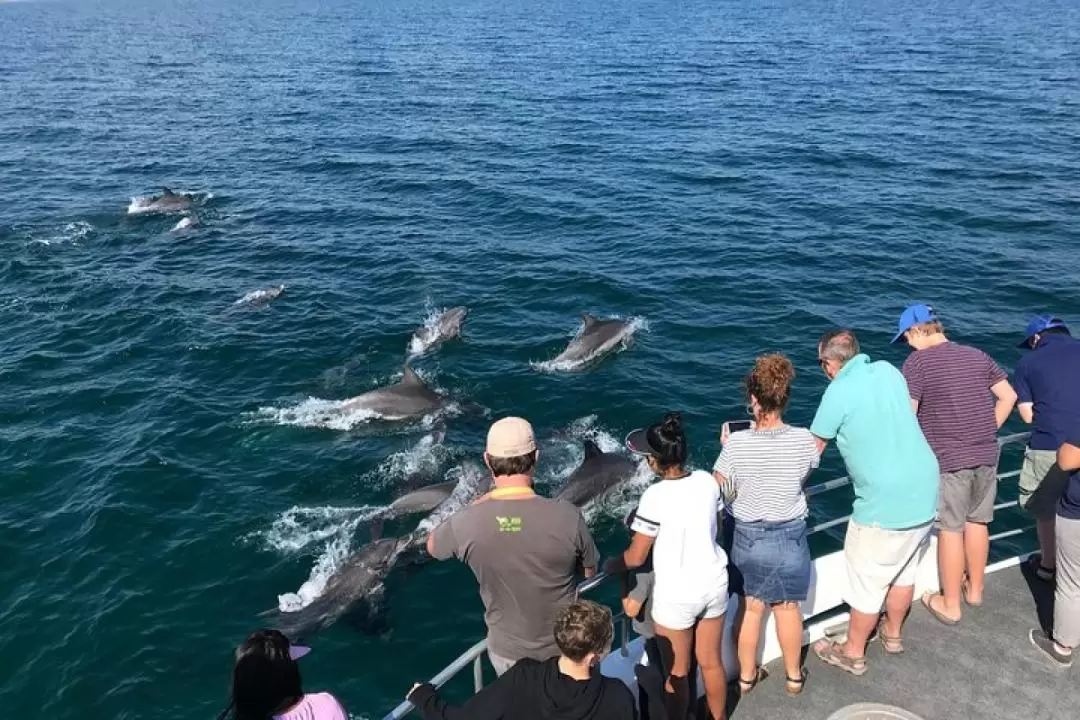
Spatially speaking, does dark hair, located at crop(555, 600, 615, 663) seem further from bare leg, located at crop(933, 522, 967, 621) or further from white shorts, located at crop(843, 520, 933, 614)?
bare leg, located at crop(933, 522, 967, 621)

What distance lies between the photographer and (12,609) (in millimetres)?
14008

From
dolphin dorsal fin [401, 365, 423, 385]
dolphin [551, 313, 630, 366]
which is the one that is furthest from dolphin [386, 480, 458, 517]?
dolphin [551, 313, 630, 366]

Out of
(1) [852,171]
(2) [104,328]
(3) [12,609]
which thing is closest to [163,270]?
(2) [104,328]

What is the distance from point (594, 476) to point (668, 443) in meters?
10.4

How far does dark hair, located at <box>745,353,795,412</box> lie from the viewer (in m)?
6.62

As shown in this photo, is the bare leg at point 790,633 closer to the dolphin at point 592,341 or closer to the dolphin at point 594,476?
the dolphin at point 594,476

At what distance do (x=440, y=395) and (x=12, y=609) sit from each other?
9887 millimetres

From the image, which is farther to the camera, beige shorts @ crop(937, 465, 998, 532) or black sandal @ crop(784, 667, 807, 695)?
beige shorts @ crop(937, 465, 998, 532)

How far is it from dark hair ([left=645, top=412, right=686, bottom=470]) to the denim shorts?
1.31 metres

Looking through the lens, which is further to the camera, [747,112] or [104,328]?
[747,112]

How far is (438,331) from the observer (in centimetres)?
2409

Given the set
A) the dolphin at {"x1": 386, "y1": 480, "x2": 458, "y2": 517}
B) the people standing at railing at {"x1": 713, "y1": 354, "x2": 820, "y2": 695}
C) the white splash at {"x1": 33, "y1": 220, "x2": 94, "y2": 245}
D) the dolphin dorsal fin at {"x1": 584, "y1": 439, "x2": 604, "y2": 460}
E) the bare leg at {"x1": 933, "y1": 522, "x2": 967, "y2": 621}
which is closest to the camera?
the people standing at railing at {"x1": 713, "y1": 354, "x2": 820, "y2": 695}

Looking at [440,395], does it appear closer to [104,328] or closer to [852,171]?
[104,328]


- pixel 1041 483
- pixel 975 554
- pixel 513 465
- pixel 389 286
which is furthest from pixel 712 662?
pixel 389 286
